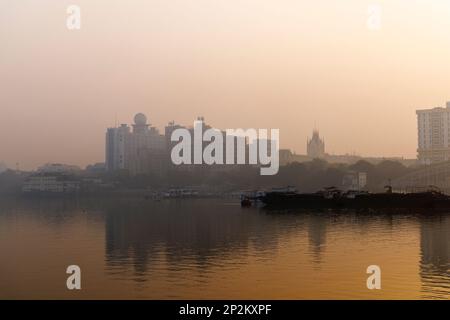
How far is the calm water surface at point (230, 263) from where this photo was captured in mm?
19297

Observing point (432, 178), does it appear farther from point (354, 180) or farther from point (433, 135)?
point (433, 135)

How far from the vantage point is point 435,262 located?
2494 cm

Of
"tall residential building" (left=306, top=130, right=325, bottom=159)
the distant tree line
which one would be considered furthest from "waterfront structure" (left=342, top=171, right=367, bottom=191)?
"tall residential building" (left=306, top=130, right=325, bottom=159)

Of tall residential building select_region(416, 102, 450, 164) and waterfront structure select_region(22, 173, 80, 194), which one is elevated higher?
tall residential building select_region(416, 102, 450, 164)

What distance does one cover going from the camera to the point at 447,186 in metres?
115

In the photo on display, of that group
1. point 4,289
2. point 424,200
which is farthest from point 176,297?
point 424,200

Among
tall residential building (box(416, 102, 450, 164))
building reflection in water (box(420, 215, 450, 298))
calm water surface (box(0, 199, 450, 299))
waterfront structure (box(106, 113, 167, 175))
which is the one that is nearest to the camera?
building reflection in water (box(420, 215, 450, 298))

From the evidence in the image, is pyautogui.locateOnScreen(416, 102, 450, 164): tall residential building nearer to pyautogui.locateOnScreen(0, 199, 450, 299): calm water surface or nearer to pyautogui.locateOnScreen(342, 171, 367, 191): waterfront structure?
pyautogui.locateOnScreen(342, 171, 367, 191): waterfront structure

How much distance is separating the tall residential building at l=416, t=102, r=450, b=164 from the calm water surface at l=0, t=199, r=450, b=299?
90625 mm

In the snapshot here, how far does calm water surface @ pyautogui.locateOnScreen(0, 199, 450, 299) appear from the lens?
63.3 ft

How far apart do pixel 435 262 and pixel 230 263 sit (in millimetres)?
8646

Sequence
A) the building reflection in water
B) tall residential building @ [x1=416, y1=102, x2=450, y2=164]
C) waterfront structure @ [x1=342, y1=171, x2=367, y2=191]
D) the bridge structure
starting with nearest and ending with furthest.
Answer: the building reflection in water → the bridge structure → waterfront structure @ [x1=342, y1=171, x2=367, y2=191] → tall residential building @ [x1=416, y1=102, x2=450, y2=164]

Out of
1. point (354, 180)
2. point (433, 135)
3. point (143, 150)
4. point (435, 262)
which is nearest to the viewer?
point (435, 262)

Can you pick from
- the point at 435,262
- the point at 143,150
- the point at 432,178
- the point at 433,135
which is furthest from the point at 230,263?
the point at 143,150
